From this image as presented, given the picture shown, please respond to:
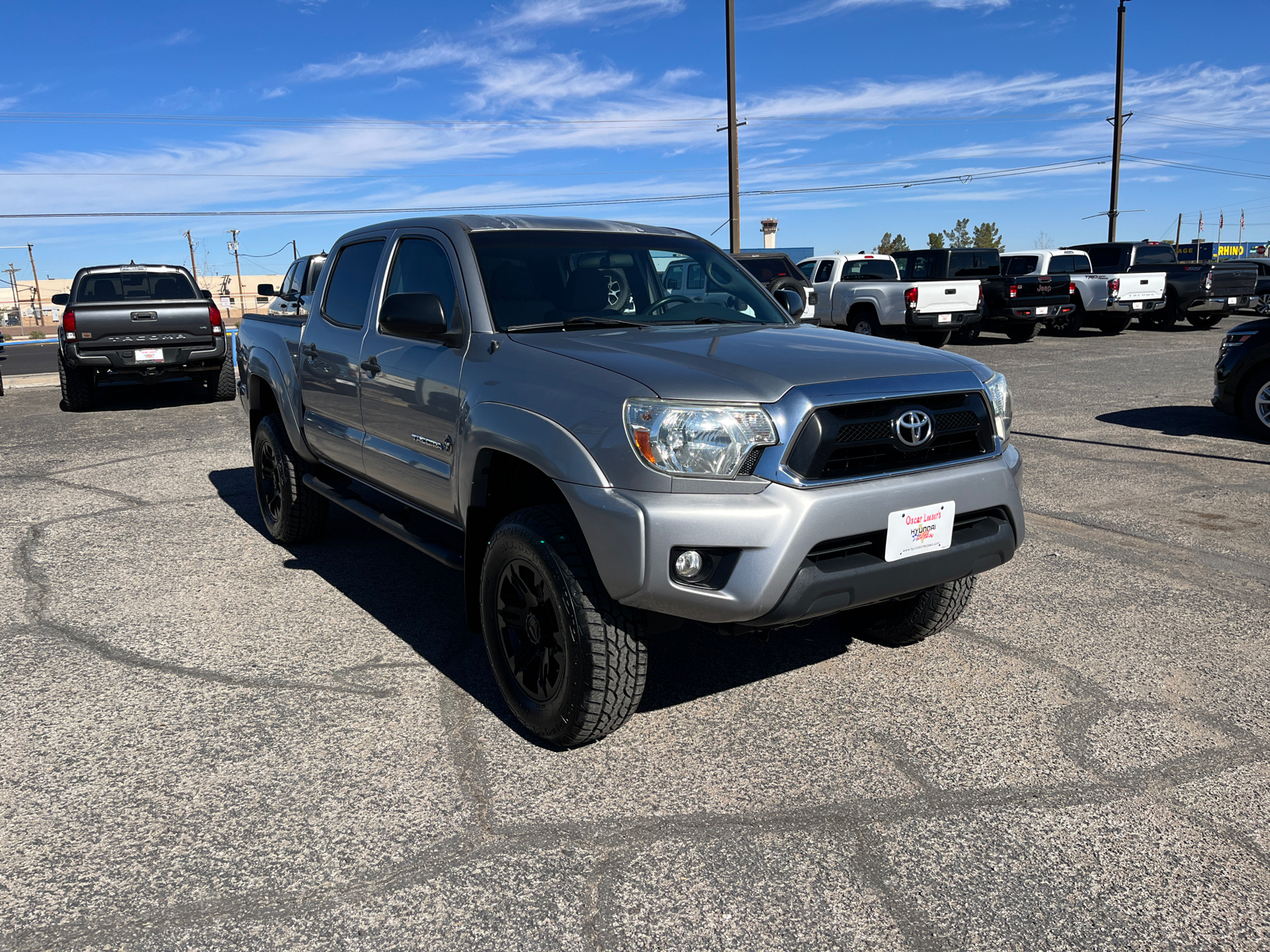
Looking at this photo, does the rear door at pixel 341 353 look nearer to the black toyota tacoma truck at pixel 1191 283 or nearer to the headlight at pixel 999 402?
the headlight at pixel 999 402

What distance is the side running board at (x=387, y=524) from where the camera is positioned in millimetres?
4016

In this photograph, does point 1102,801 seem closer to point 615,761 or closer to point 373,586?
point 615,761

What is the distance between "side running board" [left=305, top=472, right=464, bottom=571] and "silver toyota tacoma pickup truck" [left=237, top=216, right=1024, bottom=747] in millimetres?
31

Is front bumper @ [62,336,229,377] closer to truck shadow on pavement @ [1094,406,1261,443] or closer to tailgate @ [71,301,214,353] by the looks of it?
tailgate @ [71,301,214,353]

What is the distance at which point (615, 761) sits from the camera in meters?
3.34

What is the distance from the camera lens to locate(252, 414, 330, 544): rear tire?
586 cm

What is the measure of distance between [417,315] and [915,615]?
241cm

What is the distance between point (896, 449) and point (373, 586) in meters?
3.18

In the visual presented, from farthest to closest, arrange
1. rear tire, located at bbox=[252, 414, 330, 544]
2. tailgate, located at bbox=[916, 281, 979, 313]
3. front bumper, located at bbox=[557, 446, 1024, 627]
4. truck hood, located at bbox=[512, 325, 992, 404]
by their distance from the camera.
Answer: tailgate, located at bbox=[916, 281, 979, 313], rear tire, located at bbox=[252, 414, 330, 544], truck hood, located at bbox=[512, 325, 992, 404], front bumper, located at bbox=[557, 446, 1024, 627]

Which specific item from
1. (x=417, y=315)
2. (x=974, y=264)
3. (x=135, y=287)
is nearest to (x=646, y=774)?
(x=417, y=315)

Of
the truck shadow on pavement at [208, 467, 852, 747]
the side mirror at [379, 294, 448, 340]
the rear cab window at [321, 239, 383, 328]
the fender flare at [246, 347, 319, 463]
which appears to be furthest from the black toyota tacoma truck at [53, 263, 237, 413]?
the side mirror at [379, 294, 448, 340]

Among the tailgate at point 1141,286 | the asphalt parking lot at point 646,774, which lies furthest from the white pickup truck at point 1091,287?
the asphalt parking lot at point 646,774

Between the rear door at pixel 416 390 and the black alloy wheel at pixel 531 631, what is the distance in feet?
1.84

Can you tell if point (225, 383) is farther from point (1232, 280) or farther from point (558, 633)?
point (1232, 280)
